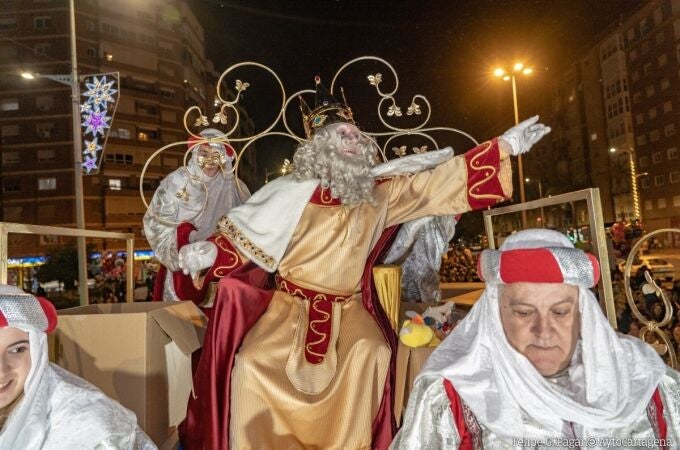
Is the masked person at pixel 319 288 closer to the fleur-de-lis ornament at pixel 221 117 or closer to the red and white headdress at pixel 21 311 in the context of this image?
the fleur-de-lis ornament at pixel 221 117

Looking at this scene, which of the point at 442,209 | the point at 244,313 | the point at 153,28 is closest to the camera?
the point at 244,313

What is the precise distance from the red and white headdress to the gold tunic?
1.07 meters

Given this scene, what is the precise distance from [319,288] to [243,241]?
0.64 metres

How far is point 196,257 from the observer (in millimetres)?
3072

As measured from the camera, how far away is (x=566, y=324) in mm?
1498

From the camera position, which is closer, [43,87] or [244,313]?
[244,313]

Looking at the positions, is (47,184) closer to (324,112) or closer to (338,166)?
(324,112)

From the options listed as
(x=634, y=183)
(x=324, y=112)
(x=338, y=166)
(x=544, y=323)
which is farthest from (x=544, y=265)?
(x=634, y=183)

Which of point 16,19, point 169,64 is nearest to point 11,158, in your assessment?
point 16,19

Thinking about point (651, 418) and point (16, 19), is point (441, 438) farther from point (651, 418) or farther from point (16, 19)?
point (16, 19)

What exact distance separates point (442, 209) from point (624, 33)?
43.0 m

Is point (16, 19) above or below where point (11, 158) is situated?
above

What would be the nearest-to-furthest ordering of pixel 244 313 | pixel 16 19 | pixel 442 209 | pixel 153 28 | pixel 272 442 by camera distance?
pixel 272 442
pixel 244 313
pixel 442 209
pixel 16 19
pixel 153 28

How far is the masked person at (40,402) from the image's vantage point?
1.51 meters
